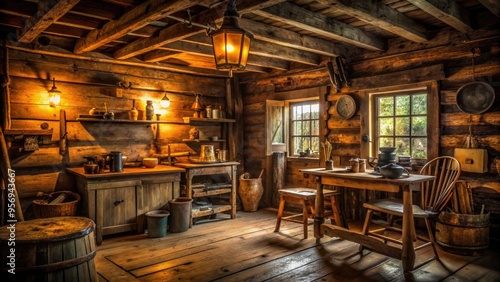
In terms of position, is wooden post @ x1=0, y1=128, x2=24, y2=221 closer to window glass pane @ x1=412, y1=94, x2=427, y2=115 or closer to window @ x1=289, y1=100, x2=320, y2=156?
window @ x1=289, y1=100, x2=320, y2=156

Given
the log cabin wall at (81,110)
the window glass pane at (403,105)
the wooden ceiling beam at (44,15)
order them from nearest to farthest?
the wooden ceiling beam at (44,15) < the log cabin wall at (81,110) < the window glass pane at (403,105)

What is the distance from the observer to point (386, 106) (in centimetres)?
503

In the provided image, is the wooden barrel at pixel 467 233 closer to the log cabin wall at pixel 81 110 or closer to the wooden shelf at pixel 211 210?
the wooden shelf at pixel 211 210

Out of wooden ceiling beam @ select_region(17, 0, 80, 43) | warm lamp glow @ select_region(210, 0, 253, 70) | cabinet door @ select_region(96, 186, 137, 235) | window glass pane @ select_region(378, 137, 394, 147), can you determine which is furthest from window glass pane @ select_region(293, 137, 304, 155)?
wooden ceiling beam @ select_region(17, 0, 80, 43)

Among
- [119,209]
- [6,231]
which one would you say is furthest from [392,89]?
[6,231]

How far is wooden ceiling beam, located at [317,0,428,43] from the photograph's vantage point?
3.23 meters

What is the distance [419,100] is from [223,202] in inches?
132

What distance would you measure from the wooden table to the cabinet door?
241 centimetres

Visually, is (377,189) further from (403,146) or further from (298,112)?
(298,112)

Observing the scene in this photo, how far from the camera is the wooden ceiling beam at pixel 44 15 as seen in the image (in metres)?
3.03

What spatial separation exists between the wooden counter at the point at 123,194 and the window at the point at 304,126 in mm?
2249

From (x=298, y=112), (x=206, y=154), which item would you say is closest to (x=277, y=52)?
(x=298, y=112)

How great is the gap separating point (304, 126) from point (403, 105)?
5.91 ft

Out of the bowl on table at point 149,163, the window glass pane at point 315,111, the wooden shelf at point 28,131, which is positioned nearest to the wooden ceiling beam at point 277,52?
the window glass pane at point 315,111
